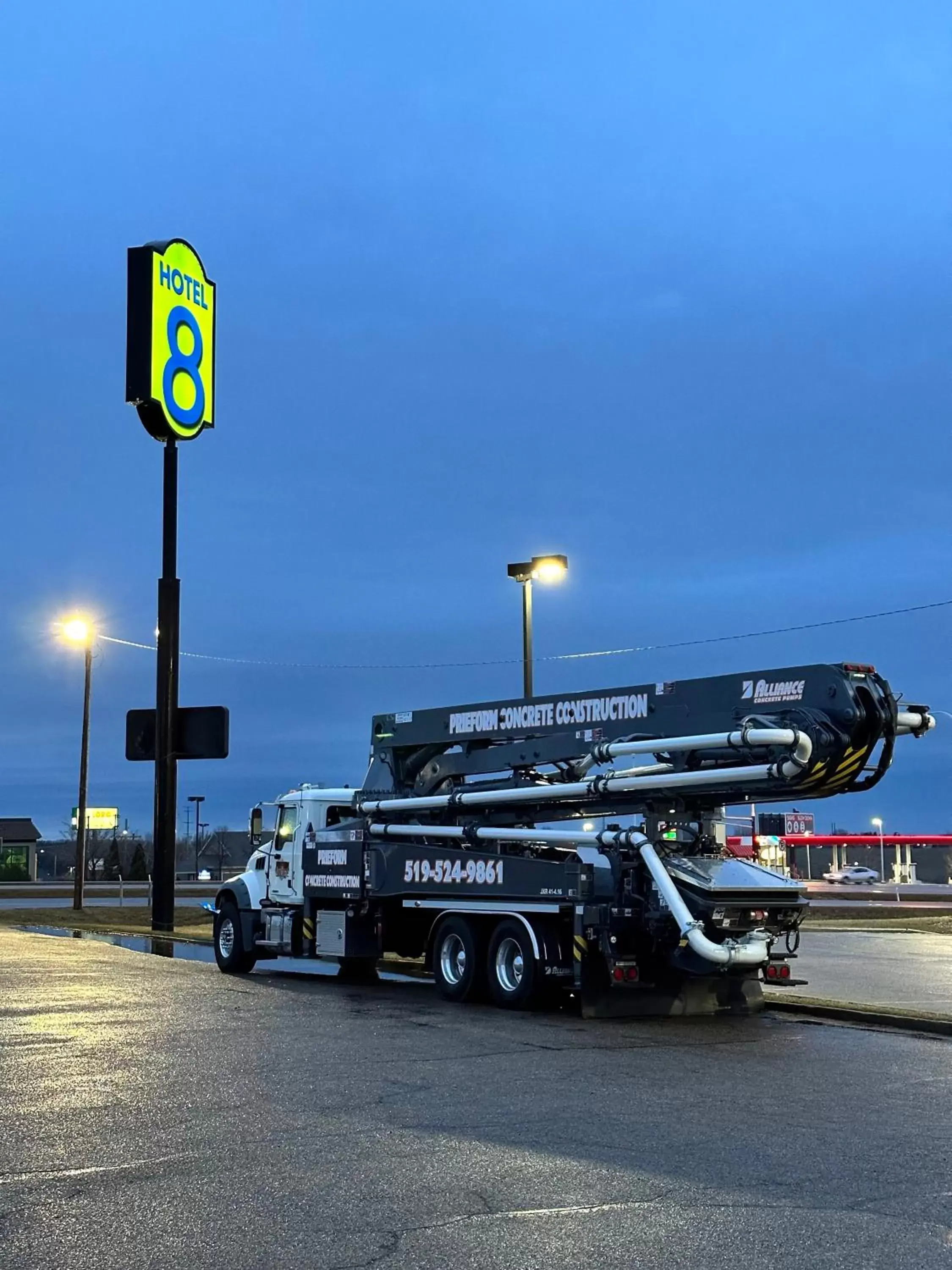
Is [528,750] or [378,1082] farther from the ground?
[528,750]

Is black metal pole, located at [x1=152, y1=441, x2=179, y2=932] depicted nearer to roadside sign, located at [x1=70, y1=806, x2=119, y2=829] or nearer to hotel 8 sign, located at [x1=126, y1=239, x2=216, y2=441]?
hotel 8 sign, located at [x1=126, y1=239, x2=216, y2=441]

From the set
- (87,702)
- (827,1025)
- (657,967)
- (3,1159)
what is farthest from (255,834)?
(87,702)

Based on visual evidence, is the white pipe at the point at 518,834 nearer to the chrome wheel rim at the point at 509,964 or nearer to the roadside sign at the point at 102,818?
the chrome wheel rim at the point at 509,964

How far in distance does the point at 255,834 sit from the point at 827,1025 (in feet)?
33.8

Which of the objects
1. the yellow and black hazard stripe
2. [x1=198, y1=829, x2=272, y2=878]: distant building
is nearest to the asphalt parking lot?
the yellow and black hazard stripe

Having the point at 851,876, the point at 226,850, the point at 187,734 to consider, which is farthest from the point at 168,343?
the point at 226,850

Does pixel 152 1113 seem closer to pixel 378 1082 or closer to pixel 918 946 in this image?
pixel 378 1082

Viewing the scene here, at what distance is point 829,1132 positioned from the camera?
9.19m

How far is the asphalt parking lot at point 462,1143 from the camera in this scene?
6465 mm

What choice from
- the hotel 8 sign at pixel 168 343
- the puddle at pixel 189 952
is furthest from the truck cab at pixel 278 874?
the hotel 8 sign at pixel 168 343

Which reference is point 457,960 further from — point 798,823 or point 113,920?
point 798,823

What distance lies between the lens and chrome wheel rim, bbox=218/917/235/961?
2166 cm

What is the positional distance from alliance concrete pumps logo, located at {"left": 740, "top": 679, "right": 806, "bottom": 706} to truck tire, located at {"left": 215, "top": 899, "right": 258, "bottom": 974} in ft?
30.5

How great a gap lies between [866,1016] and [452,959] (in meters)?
5.02
